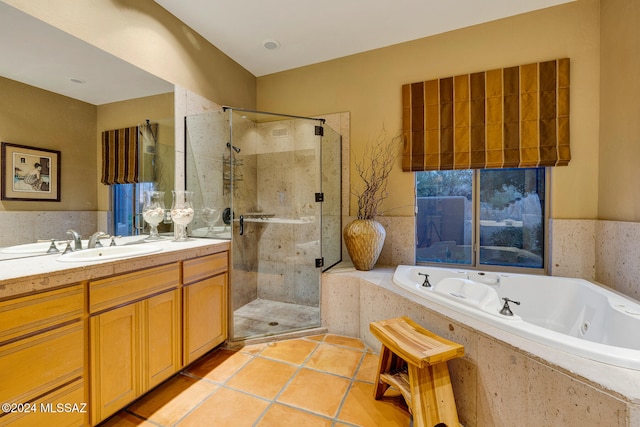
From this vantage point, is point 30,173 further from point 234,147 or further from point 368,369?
point 368,369

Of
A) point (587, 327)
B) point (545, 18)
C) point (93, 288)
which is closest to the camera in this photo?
point (93, 288)

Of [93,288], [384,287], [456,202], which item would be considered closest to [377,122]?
[456,202]

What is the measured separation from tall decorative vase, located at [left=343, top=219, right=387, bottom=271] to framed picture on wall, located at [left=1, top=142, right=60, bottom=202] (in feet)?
6.79

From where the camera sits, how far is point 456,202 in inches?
102

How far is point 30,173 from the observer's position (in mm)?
1393

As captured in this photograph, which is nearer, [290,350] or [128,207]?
[128,207]

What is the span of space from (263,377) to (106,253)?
50.6 inches

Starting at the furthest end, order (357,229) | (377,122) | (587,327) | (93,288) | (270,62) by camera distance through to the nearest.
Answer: (270,62) → (377,122) → (357,229) → (587,327) → (93,288)

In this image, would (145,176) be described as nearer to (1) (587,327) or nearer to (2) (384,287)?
(2) (384,287)

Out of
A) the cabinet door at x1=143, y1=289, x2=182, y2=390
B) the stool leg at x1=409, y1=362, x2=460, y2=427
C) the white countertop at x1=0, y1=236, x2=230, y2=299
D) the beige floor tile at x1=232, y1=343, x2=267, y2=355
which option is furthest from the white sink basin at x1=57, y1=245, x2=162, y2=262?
the stool leg at x1=409, y1=362, x2=460, y2=427

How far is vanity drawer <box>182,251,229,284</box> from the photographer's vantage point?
180 cm

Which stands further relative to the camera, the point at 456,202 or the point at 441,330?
the point at 456,202

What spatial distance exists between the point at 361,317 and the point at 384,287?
45 centimetres

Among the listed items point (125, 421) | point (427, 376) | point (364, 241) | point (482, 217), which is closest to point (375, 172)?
point (364, 241)
